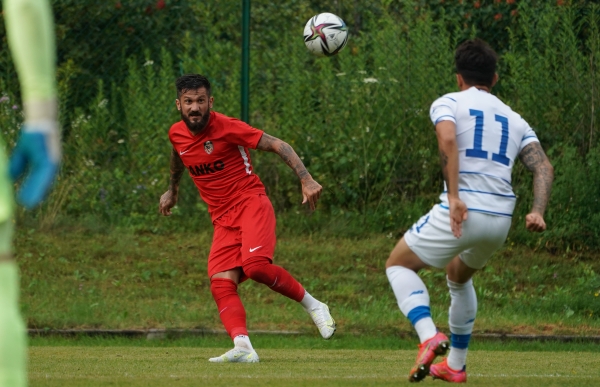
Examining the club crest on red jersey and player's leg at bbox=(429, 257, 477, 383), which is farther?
the club crest on red jersey

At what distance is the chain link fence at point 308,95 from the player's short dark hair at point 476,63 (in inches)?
261

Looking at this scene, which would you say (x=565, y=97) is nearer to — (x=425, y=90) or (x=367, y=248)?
(x=425, y=90)

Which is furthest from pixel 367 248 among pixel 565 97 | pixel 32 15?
pixel 32 15

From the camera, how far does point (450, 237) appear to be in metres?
5.26

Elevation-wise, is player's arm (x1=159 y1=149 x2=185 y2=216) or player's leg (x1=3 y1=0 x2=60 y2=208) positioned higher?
player's leg (x1=3 y1=0 x2=60 y2=208)

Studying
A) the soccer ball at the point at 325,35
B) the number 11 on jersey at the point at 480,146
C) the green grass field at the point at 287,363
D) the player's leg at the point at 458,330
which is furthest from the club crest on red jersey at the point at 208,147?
the number 11 on jersey at the point at 480,146

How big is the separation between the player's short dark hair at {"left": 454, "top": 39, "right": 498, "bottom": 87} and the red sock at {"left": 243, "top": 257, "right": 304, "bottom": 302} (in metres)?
2.35

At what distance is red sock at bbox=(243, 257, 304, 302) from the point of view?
7312mm

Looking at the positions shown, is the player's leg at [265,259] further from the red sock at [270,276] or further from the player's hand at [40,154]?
the player's hand at [40,154]

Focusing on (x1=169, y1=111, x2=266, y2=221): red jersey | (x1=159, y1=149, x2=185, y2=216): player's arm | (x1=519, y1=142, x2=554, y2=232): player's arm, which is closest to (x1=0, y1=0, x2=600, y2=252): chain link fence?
(x1=159, y1=149, x2=185, y2=216): player's arm

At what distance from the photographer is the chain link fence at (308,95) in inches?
485

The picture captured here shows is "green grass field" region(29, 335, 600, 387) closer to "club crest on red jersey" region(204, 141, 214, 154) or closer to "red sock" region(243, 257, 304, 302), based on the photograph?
"red sock" region(243, 257, 304, 302)

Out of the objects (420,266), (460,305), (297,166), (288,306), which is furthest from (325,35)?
(420,266)

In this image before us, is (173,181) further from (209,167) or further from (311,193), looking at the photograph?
(311,193)
